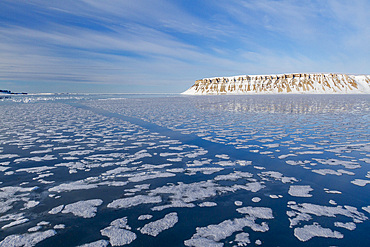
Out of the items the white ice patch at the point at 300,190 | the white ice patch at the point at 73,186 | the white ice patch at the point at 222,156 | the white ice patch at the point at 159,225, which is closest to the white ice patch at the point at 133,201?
the white ice patch at the point at 159,225

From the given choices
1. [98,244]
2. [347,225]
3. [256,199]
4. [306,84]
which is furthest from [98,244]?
[306,84]

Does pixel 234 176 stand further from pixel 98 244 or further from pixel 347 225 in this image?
pixel 98 244

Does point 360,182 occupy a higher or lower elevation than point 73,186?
higher

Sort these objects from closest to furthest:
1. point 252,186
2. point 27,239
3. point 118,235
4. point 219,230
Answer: point 27,239
point 118,235
point 219,230
point 252,186

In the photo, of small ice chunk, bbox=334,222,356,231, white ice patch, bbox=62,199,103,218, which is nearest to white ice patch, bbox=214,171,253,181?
small ice chunk, bbox=334,222,356,231

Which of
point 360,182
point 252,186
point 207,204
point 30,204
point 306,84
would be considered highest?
point 306,84

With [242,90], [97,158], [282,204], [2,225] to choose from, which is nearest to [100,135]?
[97,158]

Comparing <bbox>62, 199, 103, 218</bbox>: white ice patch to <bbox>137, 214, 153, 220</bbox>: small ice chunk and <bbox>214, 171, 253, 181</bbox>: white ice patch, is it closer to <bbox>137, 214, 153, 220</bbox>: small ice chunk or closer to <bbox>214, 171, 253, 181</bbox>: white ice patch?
<bbox>137, 214, 153, 220</bbox>: small ice chunk

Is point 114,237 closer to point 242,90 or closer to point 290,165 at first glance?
point 290,165
